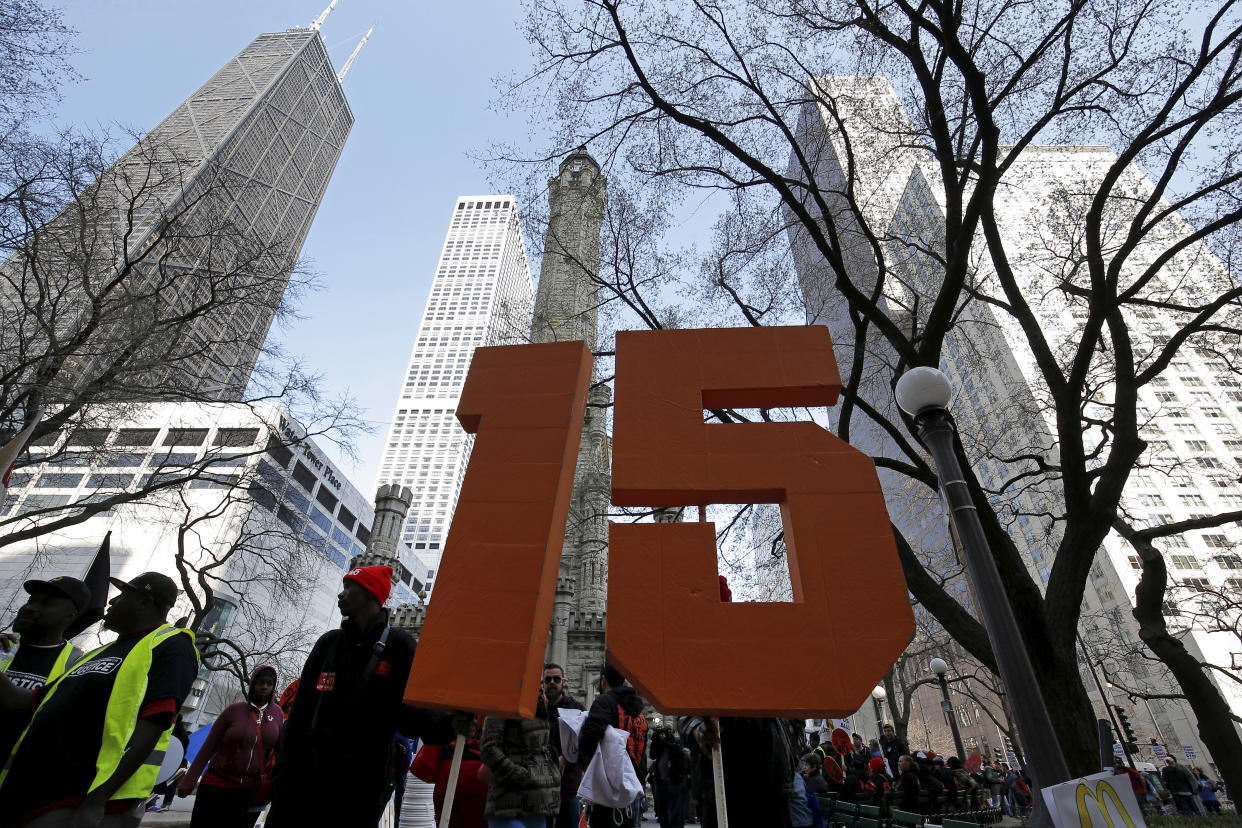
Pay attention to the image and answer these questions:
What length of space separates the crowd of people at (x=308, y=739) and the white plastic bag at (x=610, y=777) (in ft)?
0.09

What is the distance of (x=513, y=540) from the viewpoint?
382cm

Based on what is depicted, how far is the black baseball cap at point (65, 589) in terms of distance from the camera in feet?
12.3

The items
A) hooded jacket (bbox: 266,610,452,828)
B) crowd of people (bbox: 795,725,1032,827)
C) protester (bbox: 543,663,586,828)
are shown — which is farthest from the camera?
crowd of people (bbox: 795,725,1032,827)

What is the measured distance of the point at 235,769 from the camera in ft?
17.0

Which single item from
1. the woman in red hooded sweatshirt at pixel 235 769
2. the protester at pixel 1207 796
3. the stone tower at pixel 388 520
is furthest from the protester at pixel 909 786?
the stone tower at pixel 388 520

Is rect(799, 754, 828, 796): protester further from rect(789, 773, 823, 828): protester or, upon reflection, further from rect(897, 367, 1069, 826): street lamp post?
rect(897, 367, 1069, 826): street lamp post

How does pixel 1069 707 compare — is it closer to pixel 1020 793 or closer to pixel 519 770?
pixel 519 770

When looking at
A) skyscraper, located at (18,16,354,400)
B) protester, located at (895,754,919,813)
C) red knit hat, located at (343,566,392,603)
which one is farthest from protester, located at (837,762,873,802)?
skyscraper, located at (18,16,354,400)

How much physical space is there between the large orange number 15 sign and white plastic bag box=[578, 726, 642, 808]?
6.29 feet

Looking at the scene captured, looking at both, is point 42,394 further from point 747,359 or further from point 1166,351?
point 1166,351

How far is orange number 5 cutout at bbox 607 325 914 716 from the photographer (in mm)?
3354

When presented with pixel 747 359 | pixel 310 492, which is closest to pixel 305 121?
pixel 310 492

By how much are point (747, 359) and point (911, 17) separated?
7547mm

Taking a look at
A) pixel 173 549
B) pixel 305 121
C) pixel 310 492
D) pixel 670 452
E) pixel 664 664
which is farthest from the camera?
pixel 305 121
